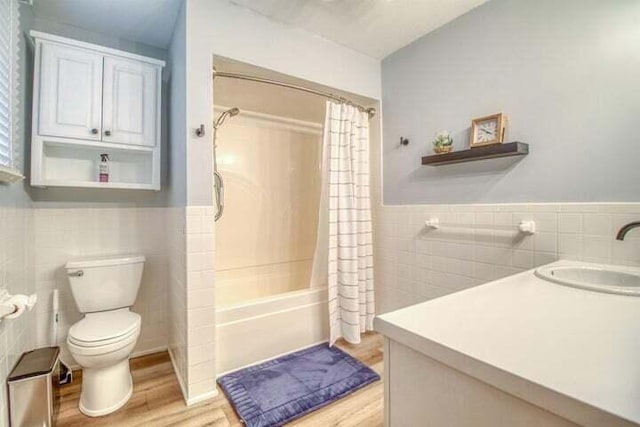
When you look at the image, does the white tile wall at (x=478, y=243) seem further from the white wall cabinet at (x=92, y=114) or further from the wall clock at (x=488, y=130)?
the white wall cabinet at (x=92, y=114)

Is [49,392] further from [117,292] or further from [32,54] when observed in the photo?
[32,54]

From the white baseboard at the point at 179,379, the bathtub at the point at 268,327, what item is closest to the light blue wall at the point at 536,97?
the bathtub at the point at 268,327

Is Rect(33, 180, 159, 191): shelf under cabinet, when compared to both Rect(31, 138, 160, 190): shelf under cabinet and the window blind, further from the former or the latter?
the window blind

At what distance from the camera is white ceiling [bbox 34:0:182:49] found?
1730 mm

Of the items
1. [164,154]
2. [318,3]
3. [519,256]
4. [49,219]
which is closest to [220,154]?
[164,154]

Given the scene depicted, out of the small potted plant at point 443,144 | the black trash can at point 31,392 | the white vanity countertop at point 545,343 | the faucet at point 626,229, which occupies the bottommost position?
the black trash can at point 31,392

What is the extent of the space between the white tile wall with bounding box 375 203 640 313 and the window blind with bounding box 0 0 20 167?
2.31m

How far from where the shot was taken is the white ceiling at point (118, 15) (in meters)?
1.73

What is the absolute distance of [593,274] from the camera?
123 centimetres

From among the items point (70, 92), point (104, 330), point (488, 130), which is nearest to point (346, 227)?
point (488, 130)

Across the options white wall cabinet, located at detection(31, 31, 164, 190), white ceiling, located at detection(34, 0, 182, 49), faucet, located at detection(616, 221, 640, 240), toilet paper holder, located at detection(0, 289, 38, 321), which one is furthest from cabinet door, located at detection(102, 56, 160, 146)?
faucet, located at detection(616, 221, 640, 240)

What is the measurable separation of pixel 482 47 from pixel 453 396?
1.99m

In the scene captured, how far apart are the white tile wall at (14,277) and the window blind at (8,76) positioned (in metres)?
0.30

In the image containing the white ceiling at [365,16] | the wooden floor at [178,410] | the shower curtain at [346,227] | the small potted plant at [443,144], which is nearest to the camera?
the wooden floor at [178,410]
